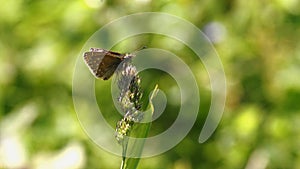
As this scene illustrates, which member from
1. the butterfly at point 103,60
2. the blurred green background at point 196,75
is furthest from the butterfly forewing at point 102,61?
the blurred green background at point 196,75

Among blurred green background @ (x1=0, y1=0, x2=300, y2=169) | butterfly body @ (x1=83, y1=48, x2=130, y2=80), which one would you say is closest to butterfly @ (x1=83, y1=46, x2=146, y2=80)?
butterfly body @ (x1=83, y1=48, x2=130, y2=80)

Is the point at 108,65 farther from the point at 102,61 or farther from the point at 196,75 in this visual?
the point at 196,75

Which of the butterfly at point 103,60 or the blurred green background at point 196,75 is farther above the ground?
the blurred green background at point 196,75

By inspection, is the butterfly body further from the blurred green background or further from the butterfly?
the blurred green background

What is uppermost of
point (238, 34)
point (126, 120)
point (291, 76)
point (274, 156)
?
point (238, 34)

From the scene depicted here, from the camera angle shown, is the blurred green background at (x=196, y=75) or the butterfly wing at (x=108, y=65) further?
the blurred green background at (x=196, y=75)

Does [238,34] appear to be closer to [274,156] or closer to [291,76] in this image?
[291,76]

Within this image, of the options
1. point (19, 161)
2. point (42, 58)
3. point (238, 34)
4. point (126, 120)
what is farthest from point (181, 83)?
point (126, 120)

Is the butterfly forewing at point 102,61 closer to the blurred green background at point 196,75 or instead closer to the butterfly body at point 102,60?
the butterfly body at point 102,60
